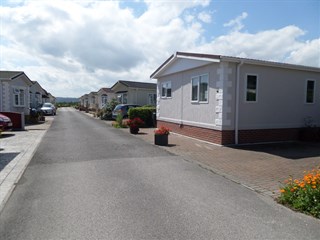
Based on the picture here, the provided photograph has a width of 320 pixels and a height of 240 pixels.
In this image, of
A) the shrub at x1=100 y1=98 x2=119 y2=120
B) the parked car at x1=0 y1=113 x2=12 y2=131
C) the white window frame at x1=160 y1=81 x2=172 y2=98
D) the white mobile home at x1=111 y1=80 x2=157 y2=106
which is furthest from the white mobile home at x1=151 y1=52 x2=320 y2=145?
the white mobile home at x1=111 y1=80 x2=157 y2=106

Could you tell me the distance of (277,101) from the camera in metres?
12.1

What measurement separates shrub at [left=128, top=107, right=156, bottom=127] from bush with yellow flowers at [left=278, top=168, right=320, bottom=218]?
15.6m

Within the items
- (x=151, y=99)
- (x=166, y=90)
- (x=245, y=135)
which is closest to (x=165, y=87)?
(x=166, y=90)

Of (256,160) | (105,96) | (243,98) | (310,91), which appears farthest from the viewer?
(105,96)

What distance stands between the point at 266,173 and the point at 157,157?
134 inches

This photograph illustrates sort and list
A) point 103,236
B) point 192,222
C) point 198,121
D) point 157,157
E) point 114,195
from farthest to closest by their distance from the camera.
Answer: point 198,121 < point 157,157 < point 114,195 < point 192,222 < point 103,236

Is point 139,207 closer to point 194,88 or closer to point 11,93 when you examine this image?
Result: point 194,88

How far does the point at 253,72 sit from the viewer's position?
11266 millimetres

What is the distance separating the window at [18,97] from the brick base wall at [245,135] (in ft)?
55.1

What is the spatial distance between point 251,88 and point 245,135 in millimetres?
Answer: 2055

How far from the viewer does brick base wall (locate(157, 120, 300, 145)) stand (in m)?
10.9

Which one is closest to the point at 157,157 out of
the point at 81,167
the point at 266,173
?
the point at 81,167

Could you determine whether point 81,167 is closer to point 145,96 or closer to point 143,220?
point 143,220

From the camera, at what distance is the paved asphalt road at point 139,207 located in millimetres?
3574
